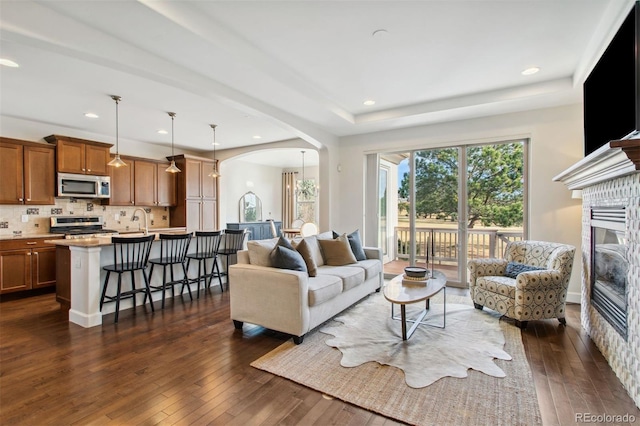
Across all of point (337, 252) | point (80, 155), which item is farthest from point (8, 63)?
point (337, 252)

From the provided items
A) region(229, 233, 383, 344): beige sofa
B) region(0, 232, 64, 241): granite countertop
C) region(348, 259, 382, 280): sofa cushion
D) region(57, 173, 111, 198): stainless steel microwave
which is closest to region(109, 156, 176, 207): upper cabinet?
region(57, 173, 111, 198): stainless steel microwave

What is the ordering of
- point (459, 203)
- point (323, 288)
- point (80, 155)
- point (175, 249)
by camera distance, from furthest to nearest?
point (80, 155), point (459, 203), point (175, 249), point (323, 288)

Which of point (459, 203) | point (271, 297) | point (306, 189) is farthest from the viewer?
point (306, 189)

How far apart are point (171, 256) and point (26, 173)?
9.16 ft

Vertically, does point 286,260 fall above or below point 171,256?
above

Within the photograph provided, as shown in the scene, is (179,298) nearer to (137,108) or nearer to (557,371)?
(137,108)

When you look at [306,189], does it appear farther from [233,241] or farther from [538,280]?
[538,280]

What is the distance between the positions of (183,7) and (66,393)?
286cm

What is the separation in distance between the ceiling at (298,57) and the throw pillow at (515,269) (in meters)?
2.05

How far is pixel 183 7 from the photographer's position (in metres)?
2.41

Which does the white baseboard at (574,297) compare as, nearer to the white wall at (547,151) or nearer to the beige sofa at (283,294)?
the white wall at (547,151)

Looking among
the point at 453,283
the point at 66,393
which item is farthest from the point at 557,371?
the point at 66,393

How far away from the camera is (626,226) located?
2.38 m

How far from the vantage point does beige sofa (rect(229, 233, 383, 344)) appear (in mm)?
2982
